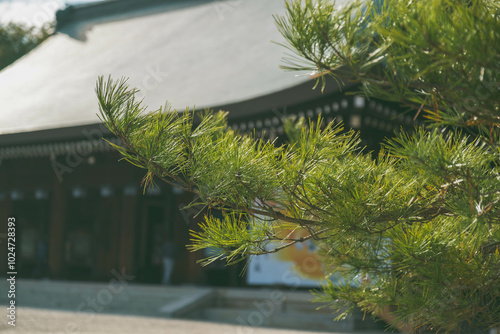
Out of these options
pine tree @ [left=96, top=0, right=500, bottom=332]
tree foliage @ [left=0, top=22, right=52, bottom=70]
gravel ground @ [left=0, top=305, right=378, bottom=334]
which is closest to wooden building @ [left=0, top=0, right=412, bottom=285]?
gravel ground @ [left=0, top=305, right=378, bottom=334]

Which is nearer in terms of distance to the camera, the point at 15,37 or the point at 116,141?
the point at 116,141

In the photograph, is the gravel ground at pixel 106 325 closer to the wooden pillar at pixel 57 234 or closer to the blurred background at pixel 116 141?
the blurred background at pixel 116 141

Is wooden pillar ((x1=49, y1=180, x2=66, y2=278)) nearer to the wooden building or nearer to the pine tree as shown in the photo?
the wooden building

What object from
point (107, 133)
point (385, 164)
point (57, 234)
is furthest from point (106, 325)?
point (385, 164)

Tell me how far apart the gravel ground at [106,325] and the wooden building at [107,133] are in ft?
7.74

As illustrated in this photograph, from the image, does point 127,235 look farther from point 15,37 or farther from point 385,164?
point 15,37

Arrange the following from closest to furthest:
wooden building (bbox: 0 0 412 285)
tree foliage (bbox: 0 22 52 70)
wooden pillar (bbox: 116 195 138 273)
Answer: wooden building (bbox: 0 0 412 285), wooden pillar (bbox: 116 195 138 273), tree foliage (bbox: 0 22 52 70)

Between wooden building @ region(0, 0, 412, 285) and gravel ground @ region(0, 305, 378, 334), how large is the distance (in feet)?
7.74

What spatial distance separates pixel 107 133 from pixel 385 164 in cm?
837

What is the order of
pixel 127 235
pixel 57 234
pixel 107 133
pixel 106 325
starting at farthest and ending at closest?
1. pixel 57 234
2. pixel 127 235
3. pixel 107 133
4. pixel 106 325

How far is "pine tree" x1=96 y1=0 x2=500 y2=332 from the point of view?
66.2 inches

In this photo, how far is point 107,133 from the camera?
1014 cm

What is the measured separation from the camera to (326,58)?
6.30 feet

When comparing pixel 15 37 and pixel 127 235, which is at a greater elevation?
pixel 15 37
